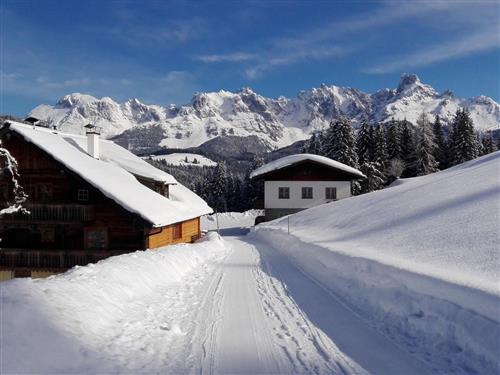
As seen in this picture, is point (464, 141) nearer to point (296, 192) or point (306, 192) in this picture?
point (306, 192)

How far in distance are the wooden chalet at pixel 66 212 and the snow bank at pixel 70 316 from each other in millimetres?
10022

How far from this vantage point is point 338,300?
951 centimetres

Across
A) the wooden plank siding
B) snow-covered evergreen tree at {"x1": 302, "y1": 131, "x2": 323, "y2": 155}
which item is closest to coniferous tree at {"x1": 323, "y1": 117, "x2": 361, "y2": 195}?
snow-covered evergreen tree at {"x1": 302, "y1": 131, "x2": 323, "y2": 155}

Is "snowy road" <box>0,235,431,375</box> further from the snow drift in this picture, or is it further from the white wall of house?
the white wall of house

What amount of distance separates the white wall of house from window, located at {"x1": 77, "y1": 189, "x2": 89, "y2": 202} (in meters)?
24.0

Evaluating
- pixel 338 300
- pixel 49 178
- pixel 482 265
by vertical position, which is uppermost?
pixel 49 178

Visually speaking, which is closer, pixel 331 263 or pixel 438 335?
pixel 438 335

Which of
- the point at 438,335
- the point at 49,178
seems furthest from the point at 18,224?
A: the point at 438,335

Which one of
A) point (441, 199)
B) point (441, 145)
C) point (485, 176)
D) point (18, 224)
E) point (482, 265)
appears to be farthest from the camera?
point (441, 145)

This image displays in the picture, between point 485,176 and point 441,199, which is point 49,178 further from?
point 485,176

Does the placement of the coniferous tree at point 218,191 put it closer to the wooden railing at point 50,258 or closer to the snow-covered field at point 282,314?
the wooden railing at point 50,258

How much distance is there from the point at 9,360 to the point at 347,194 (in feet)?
134

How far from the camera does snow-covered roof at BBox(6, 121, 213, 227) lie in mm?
19375

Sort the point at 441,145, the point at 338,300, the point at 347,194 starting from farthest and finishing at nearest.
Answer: the point at 441,145 < the point at 347,194 < the point at 338,300
